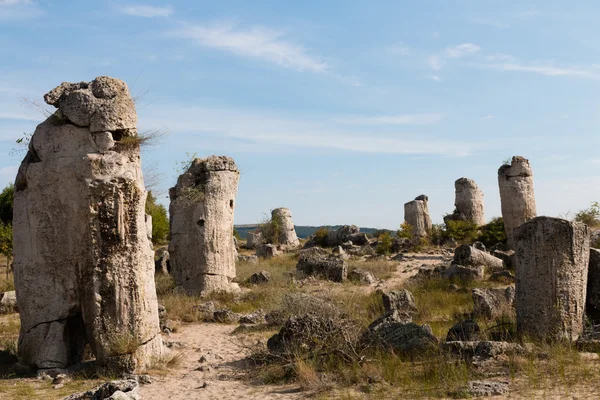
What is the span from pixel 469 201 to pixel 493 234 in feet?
17.7

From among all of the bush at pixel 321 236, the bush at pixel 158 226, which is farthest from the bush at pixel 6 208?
the bush at pixel 321 236

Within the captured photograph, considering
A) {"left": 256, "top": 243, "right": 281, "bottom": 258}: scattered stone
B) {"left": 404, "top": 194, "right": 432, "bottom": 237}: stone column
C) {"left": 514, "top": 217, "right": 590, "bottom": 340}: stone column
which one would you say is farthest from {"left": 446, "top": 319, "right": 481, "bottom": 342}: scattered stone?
{"left": 404, "top": 194, "right": 432, "bottom": 237}: stone column

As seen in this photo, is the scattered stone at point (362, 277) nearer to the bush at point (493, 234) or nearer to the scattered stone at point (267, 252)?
the scattered stone at point (267, 252)

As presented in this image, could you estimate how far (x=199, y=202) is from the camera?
14.6 meters

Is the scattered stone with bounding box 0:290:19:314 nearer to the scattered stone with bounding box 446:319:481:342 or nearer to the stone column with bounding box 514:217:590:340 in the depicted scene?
the scattered stone with bounding box 446:319:481:342

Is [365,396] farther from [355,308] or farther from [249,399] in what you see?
[355,308]

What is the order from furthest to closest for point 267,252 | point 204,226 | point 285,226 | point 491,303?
point 285,226, point 267,252, point 204,226, point 491,303

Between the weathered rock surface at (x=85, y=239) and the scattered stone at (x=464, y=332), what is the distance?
12.7 feet

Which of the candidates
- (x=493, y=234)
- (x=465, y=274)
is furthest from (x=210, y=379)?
(x=493, y=234)

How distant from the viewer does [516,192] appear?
21312 mm

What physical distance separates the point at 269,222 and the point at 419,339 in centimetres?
2356

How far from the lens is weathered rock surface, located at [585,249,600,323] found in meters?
9.32

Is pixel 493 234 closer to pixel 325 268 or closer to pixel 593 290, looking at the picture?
pixel 325 268

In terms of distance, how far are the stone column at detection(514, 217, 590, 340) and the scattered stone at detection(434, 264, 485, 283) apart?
276 inches
